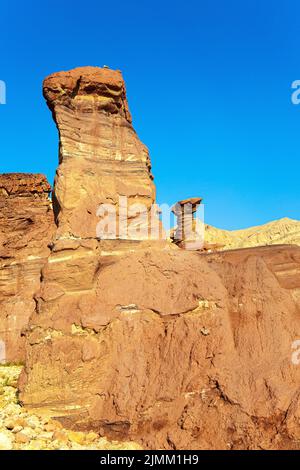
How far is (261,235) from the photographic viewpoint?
5216cm

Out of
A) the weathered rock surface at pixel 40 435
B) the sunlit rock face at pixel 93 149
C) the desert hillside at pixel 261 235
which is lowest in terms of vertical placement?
the weathered rock surface at pixel 40 435

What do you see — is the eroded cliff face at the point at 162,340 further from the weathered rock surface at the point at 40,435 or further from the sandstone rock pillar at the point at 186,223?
the sandstone rock pillar at the point at 186,223

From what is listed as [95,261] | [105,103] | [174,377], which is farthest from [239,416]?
[105,103]

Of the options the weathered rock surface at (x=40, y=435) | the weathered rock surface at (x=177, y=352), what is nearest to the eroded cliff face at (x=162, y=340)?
the weathered rock surface at (x=177, y=352)

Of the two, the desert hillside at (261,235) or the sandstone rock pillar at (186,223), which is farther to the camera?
the desert hillside at (261,235)

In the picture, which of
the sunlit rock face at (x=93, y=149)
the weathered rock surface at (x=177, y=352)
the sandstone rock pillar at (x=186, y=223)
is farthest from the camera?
the sandstone rock pillar at (x=186, y=223)

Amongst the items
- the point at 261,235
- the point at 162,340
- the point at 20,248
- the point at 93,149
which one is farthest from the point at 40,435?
the point at 261,235

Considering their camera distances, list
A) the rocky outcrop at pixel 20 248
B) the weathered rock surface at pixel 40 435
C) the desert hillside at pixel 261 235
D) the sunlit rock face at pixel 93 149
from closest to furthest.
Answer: the weathered rock surface at pixel 40 435 → the sunlit rock face at pixel 93 149 → the rocky outcrop at pixel 20 248 → the desert hillside at pixel 261 235

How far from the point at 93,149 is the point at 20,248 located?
627cm

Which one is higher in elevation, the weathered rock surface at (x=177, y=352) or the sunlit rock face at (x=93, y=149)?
the sunlit rock face at (x=93, y=149)

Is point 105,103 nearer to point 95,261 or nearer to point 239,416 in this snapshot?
point 95,261

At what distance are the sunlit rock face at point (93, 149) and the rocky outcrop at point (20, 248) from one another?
499cm

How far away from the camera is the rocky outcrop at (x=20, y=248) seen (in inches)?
512
